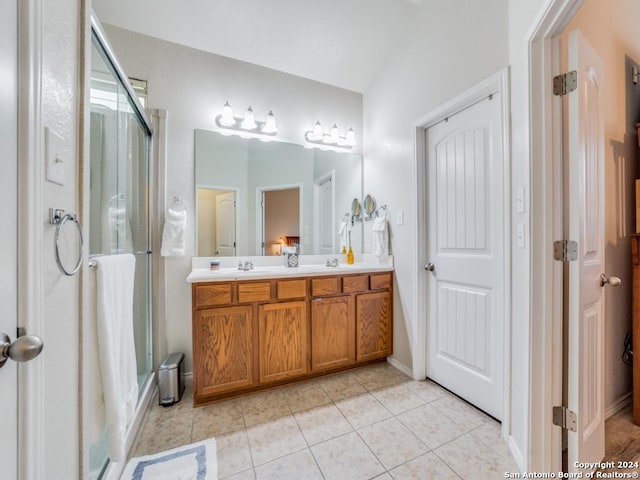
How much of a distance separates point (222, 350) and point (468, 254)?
174 cm

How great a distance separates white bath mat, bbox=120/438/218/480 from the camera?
1274mm

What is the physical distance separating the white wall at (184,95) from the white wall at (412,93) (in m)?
1.02

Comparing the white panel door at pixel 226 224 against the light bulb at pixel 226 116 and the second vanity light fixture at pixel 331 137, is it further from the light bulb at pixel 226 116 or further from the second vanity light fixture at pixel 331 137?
the second vanity light fixture at pixel 331 137

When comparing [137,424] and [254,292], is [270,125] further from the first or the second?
[137,424]

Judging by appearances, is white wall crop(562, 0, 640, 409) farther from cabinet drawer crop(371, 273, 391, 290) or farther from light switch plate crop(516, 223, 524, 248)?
cabinet drawer crop(371, 273, 391, 290)

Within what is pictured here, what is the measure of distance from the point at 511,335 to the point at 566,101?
1.12 m

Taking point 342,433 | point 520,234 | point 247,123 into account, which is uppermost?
point 247,123

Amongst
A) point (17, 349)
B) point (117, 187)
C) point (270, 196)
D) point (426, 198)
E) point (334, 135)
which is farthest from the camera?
point (334, 135)

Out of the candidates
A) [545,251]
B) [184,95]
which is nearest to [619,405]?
[545,251]

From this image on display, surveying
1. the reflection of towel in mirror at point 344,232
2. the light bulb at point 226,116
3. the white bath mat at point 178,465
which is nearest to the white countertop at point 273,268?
the reflection of towel in mirror at point 344,232

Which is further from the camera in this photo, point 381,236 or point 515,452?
point 381,236

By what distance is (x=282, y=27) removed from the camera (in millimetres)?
2160

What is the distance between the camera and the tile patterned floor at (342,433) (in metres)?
1.31

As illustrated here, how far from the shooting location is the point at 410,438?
4.95ft
